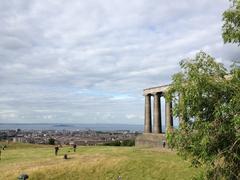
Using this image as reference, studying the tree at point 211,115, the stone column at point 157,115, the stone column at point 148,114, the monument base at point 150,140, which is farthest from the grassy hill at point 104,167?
the tree at point 211,115

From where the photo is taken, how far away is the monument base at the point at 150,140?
64.8m

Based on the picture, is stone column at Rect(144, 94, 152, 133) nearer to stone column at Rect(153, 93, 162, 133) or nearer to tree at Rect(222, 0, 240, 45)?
stone column at Rect(153, 93, 162, 133)

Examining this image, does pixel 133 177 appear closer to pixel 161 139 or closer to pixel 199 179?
pixel 161 139

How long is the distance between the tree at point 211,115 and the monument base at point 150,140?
146 ft

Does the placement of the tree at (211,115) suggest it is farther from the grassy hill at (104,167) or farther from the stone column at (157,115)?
the stone column at (157,115)

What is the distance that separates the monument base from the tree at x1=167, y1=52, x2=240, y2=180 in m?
44.5

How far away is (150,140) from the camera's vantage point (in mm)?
67875

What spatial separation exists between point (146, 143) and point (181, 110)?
50.4 m

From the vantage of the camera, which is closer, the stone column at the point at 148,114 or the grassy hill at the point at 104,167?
the grassy hill at the point at 104,167

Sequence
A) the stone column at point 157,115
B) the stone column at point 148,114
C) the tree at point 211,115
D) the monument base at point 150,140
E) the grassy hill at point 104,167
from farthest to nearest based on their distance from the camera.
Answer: the stone column at point 148,114 → the stone column at point 157,115 → the monument base at point 150,140 → the grassy hill at point 104,167 → the tree at point 211,115

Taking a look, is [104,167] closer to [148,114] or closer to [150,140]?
[150,140]

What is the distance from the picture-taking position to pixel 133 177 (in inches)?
1767

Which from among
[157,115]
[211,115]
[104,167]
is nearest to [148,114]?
[157,115]

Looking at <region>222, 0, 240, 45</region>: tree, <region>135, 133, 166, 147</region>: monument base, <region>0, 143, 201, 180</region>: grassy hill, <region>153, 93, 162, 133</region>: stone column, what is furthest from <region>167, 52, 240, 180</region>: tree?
<region>153, 93, 162, 133</region>: stone column
